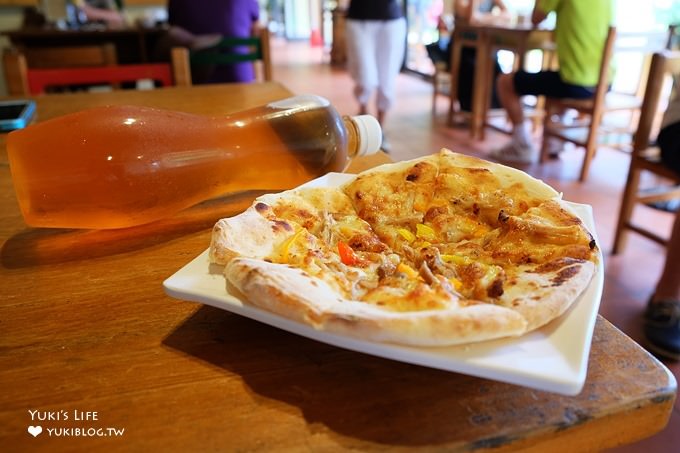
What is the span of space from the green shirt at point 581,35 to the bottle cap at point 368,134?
2.45 m

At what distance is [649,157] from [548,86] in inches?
48.9

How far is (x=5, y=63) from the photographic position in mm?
1686

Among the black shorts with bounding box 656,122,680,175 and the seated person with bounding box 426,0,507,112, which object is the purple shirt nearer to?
the black shorts with bounding box 656,122,680,175

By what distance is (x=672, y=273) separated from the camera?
1669 millimetres

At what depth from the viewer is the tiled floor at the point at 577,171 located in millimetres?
1766

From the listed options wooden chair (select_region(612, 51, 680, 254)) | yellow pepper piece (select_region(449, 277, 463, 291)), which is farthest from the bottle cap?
wooden chair (select_region(612, 51, 680, 254))

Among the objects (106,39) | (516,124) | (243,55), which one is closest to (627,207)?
(516,124)

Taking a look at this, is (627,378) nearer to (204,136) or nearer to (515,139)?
(204,136)

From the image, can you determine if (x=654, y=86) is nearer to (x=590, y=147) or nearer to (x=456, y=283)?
(x=590, y=147)

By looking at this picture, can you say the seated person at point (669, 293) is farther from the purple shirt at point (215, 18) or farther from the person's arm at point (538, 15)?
the purple shirt at point (215, 18)

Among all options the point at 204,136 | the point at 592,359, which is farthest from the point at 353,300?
the point at 204,136

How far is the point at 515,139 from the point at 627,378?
318cm

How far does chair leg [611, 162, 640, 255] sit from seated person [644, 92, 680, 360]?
0.26 m

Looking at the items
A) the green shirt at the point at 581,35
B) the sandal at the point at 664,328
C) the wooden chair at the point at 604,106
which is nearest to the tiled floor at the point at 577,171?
the sandal at the point at 664,328
